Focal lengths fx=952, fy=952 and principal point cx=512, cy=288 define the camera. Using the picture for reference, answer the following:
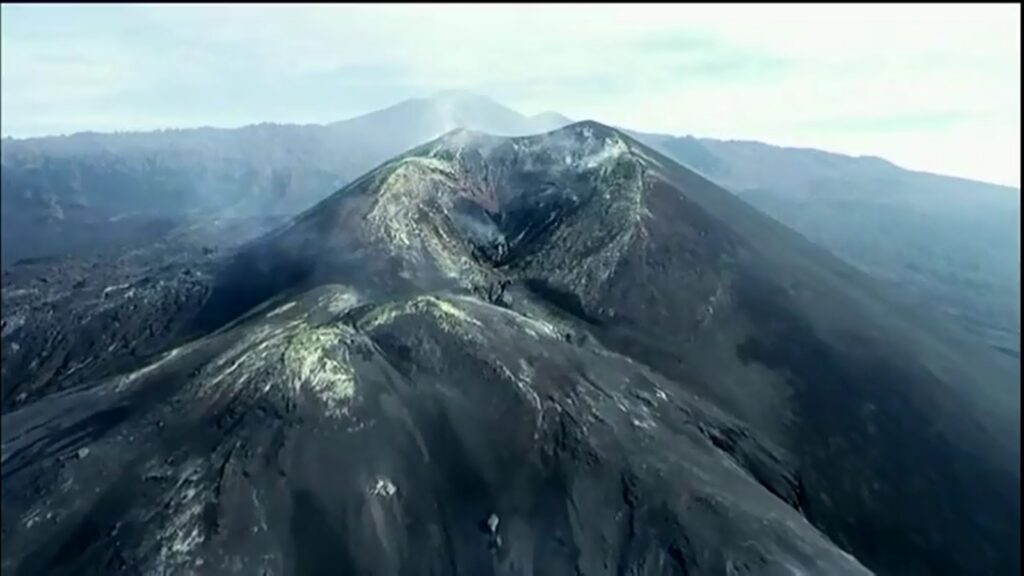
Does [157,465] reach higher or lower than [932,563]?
higher

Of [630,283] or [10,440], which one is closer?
[10,440]

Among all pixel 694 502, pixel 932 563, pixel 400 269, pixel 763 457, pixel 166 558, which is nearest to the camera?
pixel 166 558

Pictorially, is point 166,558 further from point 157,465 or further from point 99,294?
point 99,294

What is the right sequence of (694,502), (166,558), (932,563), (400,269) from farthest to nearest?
(400,269)
(932,563)
(694,502)
(166,558)

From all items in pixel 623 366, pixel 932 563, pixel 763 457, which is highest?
pixel 623 366

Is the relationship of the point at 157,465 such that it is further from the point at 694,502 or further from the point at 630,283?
the point at 630,283

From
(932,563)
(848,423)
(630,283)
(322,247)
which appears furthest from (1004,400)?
(322,247)
